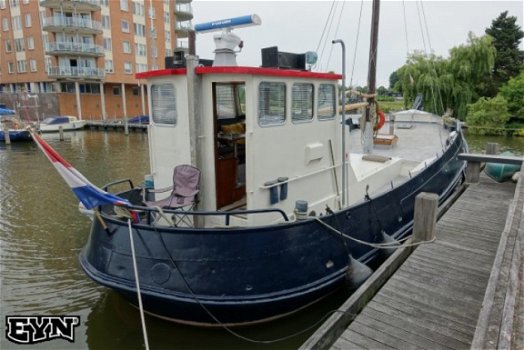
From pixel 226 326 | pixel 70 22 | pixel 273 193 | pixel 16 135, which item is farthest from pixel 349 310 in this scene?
pixel 70 22

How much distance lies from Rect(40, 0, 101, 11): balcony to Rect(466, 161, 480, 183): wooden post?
42.4 m

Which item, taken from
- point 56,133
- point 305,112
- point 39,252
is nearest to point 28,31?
point 56,133

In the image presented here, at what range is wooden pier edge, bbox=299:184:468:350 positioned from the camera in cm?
401

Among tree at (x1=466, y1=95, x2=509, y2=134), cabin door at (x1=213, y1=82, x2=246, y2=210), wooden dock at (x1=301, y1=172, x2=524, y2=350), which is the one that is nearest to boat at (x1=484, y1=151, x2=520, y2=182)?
wooden dock at (x1=301, y1=172, x2=524, y2=350)

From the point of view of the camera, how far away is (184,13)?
51.1 m

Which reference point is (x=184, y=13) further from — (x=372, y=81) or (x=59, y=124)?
(x=372, y=81)

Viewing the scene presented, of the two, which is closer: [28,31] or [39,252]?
[39,252]

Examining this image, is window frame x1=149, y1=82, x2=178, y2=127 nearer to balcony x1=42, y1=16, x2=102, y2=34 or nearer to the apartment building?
the apartment building

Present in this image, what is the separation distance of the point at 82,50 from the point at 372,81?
125ft

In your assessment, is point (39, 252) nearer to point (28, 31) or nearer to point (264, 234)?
point (264, 234)

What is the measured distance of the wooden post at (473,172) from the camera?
383 inches

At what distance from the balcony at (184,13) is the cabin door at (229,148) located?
48583 millimetres

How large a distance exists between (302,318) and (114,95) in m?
45.2

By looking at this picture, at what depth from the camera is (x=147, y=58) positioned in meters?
46.3
